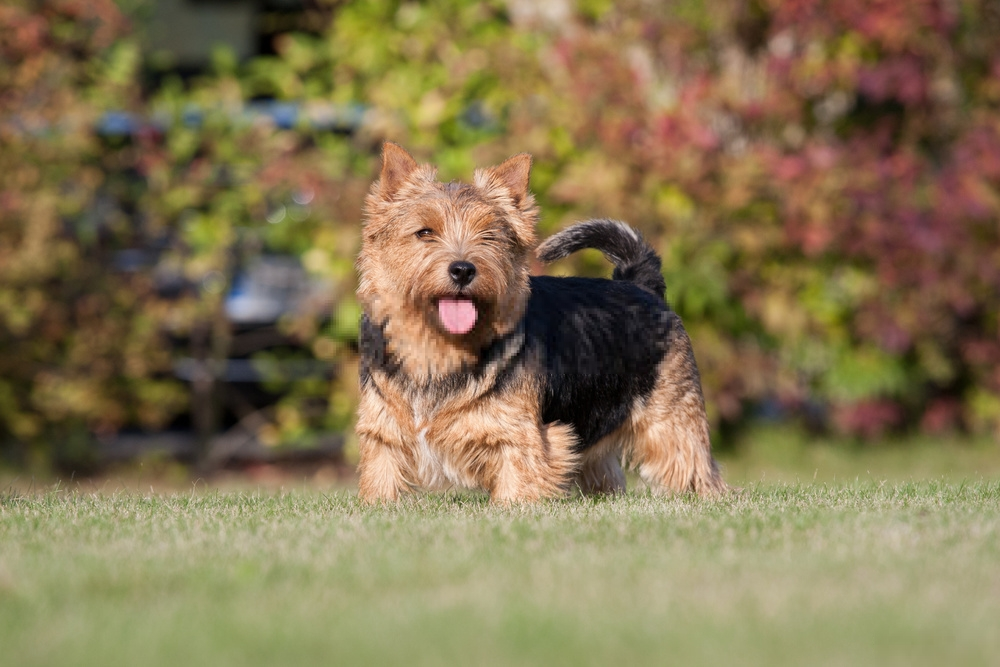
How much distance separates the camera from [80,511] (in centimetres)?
506

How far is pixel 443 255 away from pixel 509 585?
5.42 feet

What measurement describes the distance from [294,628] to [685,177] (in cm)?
643

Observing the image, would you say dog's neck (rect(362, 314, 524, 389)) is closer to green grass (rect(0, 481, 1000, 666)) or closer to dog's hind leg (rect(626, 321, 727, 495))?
green grass (rect(0, 481, 1000, 666))

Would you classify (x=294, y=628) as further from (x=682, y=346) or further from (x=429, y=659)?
(x=682, y=346)

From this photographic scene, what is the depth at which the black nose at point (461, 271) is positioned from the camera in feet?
15.6

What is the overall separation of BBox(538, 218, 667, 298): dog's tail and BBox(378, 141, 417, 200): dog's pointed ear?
3.25 ft

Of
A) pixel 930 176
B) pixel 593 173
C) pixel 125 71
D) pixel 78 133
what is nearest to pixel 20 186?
pixel 78 133

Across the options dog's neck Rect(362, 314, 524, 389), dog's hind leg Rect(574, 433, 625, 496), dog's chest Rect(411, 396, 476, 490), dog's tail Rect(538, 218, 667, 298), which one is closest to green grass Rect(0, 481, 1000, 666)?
dog's chest Rect(411, 396, 476, 490)

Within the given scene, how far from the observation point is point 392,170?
16.8ft

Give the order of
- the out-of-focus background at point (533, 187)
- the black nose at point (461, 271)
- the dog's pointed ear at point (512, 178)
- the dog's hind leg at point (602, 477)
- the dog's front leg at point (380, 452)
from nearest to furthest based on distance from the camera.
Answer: the black nose at point (461, 271) < the dog's front leg at point (380, 452) < the dog's pointed ear at point (512, 178) < the dog's hind leg at point (602, 477) < the out-of-focus background at point (533, 187)

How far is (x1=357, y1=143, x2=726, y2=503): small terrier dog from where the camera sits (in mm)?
4875

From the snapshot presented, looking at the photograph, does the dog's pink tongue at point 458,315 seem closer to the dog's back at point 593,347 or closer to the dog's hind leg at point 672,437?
the dog's back at point 593,347

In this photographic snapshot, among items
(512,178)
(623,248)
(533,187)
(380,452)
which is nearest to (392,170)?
(512,178)

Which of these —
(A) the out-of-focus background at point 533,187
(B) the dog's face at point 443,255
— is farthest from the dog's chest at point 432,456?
(A) the out-of-focus background at point 533,187
